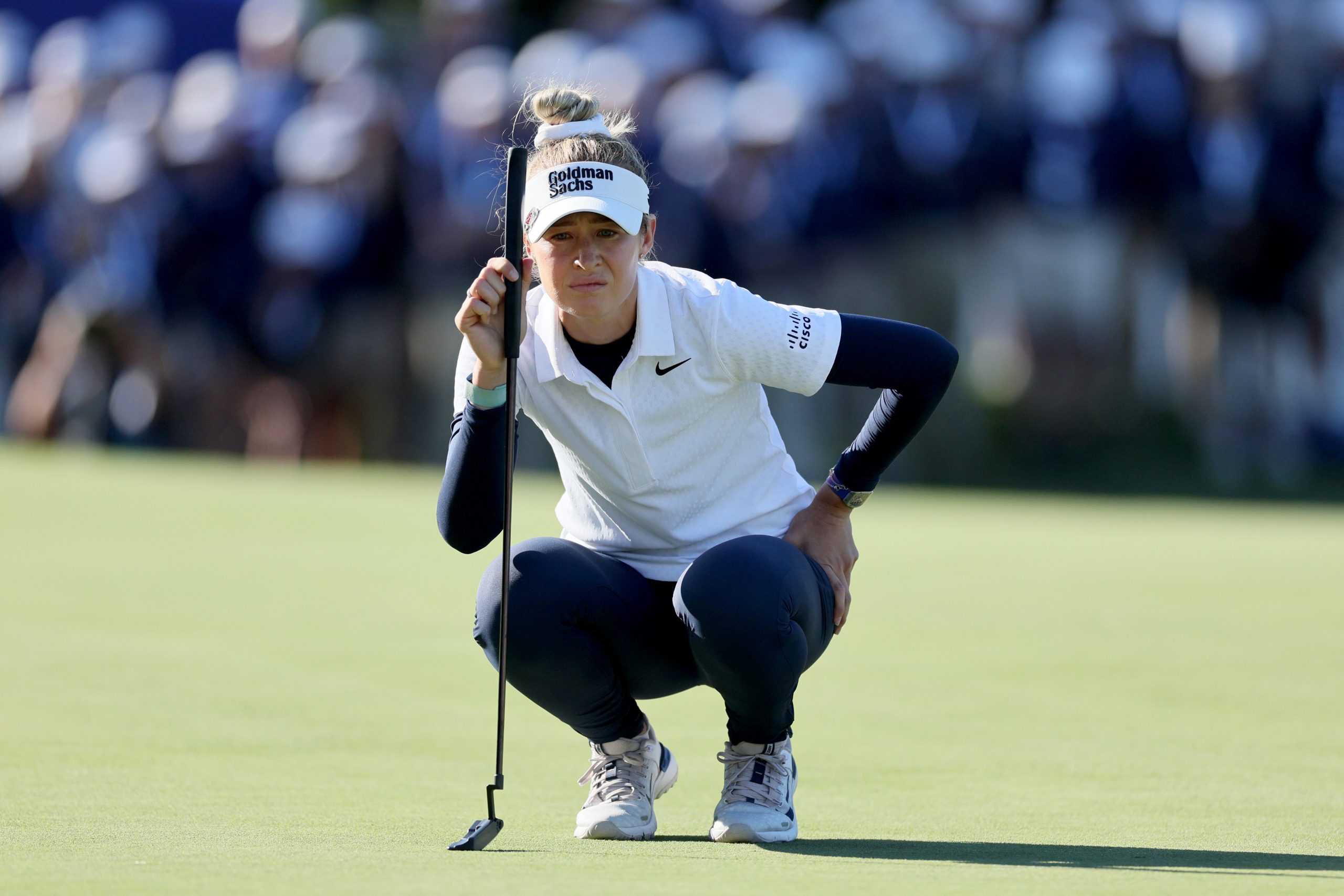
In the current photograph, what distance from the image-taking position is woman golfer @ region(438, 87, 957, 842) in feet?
12.1

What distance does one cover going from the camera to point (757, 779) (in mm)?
3725

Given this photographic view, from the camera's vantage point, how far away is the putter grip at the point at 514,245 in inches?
143

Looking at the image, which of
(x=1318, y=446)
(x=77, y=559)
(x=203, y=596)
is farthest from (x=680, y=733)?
(x=1318, y=446)

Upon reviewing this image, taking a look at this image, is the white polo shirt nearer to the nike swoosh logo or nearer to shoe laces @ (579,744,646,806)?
the nike swoosh logo

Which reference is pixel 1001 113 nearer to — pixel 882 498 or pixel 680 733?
pixel 882 498

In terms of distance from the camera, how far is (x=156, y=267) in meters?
14.4

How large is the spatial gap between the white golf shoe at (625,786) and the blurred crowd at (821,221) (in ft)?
27.5

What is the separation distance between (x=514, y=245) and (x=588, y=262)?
0.17 meters

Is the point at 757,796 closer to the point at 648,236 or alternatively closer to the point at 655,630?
the point at 655,630

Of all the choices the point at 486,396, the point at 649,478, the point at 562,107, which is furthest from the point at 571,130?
the point at 649,478

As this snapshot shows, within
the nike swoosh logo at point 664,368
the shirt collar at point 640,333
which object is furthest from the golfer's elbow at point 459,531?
the nike swoosh logo at point 664,368

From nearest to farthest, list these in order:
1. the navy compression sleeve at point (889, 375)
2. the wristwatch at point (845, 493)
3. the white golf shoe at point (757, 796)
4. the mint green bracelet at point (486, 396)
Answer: the white golf shoe at point (757, 796)
the mint green bracelet at point (486, 396)
the navy compression sleeve at point (889, 375)
the wristwatch at point (845, 493)

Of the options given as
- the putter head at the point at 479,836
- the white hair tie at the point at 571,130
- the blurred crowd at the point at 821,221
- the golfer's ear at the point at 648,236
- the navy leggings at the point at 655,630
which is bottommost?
the putter head at the point at 479,836

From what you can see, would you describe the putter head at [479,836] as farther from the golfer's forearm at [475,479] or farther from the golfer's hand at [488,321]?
the golfer's hand at [488,321]
